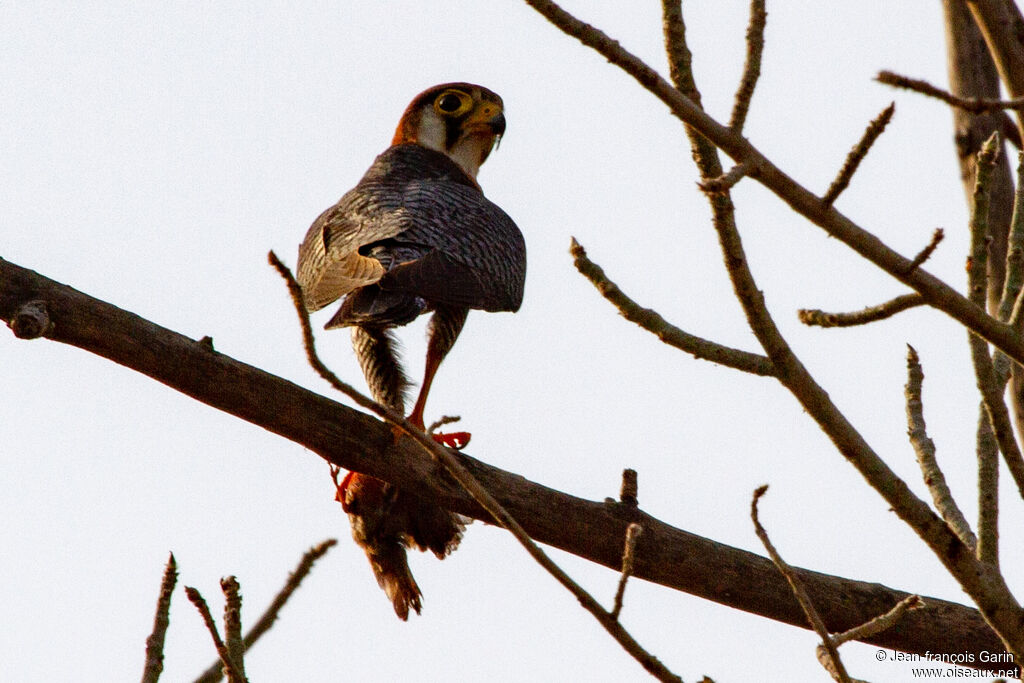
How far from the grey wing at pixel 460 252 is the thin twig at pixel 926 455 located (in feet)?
6.16

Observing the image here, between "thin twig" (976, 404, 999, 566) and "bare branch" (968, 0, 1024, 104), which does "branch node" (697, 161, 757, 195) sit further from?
"bare branch" (968, 0, 1024, 104)

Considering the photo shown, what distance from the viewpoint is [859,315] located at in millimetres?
2750

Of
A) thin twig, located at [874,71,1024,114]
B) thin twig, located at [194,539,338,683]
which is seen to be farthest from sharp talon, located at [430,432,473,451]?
thin twig, located at [874,71,1024,114]

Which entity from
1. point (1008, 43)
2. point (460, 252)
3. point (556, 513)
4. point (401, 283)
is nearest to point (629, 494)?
point (556, 513)

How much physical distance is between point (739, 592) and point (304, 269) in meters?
2.34

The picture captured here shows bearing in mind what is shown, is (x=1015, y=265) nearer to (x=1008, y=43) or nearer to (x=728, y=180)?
(x=728, y=180)

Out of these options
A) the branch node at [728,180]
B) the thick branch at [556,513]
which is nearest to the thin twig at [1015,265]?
the branch node at [728,180]

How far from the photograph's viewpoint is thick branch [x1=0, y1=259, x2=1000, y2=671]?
12.8ft

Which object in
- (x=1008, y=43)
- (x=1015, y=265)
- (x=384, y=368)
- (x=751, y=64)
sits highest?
(x=1008, y=43)

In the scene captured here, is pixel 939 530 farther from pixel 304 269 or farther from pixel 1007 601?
pixel 304 269

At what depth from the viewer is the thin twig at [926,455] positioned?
3391mm

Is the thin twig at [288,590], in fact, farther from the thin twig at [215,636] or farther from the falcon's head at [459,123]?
the falcon's head at [459,123]

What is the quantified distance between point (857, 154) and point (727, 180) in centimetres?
30

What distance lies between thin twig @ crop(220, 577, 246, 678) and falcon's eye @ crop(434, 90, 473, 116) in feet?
16.7
